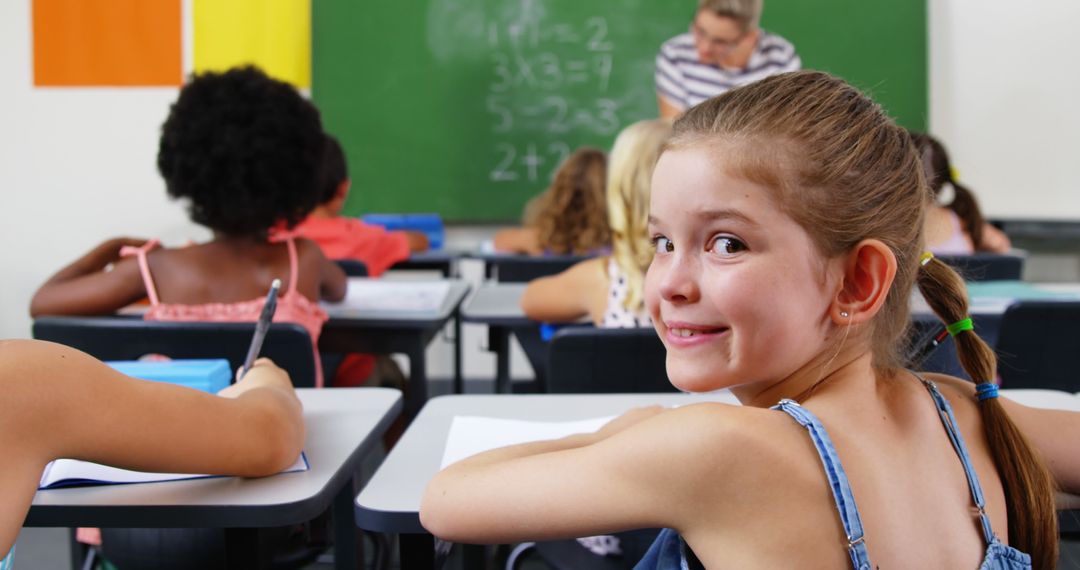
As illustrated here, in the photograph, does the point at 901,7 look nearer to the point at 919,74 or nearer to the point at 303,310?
the point at 919,74

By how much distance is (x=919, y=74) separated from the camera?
4.71 m

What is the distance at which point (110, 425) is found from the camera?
31.6 inches

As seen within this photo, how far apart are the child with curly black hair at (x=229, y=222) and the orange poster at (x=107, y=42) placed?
281cm

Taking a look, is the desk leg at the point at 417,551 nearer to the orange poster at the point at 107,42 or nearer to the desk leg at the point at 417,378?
the desk leg at the point at 417,378

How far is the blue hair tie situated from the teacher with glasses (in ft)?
11.3

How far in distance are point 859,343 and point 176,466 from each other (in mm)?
639

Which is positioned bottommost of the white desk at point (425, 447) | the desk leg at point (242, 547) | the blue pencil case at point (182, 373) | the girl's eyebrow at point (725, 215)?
the desk leg at point (242, 547)

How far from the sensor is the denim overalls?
677 millimetres

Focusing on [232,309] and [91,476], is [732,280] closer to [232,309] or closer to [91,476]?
[91,476]

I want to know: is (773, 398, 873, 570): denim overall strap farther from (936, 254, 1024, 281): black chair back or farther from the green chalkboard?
the green chalkboard

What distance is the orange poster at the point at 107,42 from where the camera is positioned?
4.80 meters

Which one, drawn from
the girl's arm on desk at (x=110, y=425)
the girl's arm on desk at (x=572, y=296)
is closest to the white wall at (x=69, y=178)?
the girl's arm on desk at (x=572, y=296)

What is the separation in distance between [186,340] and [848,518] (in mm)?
1267

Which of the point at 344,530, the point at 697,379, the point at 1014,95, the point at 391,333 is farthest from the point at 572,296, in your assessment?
the point at 1014,95
